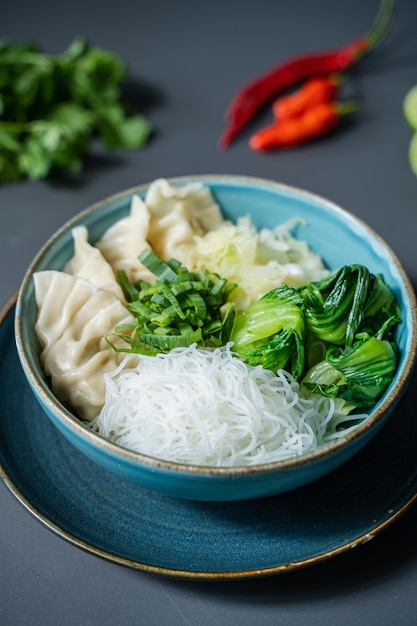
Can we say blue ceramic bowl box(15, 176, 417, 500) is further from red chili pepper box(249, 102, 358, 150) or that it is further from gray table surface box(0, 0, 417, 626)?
red chili pepper box(249, 102, 358, 150)

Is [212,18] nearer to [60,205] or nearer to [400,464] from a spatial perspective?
[60,205]

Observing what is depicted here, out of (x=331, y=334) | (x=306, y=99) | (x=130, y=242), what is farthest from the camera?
(x=306, y=99)

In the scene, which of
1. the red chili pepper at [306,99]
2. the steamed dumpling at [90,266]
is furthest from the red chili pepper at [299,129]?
the steamed dumpling at [90,266]

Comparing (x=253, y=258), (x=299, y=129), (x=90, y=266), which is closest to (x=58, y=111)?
(x=299, y=129)

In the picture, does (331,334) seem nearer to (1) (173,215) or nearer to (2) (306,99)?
(1) (173,215)

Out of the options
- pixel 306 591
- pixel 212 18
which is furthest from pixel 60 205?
pixel 306 591

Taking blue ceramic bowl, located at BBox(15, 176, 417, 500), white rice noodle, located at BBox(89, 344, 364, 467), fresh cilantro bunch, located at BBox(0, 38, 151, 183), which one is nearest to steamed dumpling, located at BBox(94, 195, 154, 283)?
blue ceramic bowl, located at BBox(15, 176, 417, 500)
